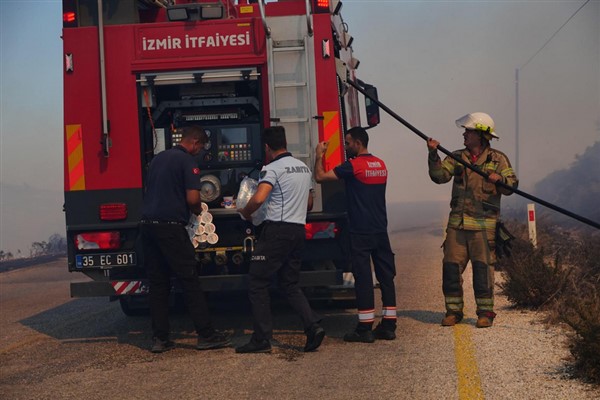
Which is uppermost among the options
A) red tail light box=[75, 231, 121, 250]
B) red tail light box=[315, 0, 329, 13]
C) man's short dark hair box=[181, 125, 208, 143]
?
red tail light box=[315, 0, 329, 13]

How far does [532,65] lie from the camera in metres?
39.2

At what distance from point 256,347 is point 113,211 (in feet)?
6.64

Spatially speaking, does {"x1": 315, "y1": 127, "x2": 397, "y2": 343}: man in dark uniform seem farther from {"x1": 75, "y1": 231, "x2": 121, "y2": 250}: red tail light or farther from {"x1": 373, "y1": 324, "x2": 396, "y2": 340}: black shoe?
{"x1": 75, "y1": 231, "x2": 121, "y2": 250}: red tail light

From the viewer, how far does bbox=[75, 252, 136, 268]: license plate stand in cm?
838

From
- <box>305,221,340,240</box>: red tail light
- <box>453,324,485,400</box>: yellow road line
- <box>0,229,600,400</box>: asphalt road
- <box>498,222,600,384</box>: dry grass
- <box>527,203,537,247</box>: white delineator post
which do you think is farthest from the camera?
<box>527,203,537,247</box>: white delineator post

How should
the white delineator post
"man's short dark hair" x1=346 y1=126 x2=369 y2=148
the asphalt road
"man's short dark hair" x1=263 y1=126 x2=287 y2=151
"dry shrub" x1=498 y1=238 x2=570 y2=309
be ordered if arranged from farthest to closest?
the white delineator post
"dry shrub" x1=498 y1=238 x2=570 y2=309
"man's short dark hair" x1=346 y1=126 x2=369 y2=148
"man's short dark hair" x1=263 y1=126 x2=287 y2=151
the asphalt road

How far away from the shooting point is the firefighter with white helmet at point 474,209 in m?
8.38

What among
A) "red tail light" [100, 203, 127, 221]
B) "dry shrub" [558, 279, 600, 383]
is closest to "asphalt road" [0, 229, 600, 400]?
"dry shrub" [558, 279, 600, 383]

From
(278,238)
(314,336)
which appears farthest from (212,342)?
(278,238)

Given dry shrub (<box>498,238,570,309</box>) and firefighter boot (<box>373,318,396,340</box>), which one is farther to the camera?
dry shrub (<box>498,238,570,309</box>)

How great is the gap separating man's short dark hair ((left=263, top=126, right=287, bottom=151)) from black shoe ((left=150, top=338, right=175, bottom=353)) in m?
2.01

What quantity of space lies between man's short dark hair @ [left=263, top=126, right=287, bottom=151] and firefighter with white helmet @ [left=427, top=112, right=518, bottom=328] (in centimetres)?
150

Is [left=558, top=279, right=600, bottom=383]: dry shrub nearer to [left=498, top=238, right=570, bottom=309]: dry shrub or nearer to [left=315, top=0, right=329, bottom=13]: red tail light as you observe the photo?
[left=498, top=238, right=570, bottom=309]: dry shrub

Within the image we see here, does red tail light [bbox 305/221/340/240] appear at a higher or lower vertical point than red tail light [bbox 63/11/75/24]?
lower
